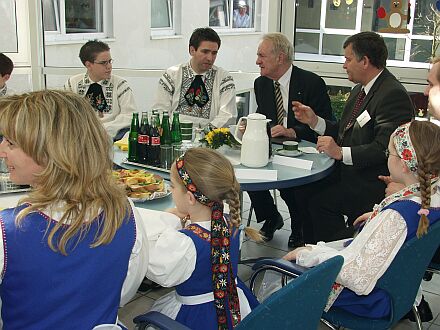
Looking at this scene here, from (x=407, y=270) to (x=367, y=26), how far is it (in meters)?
3.75

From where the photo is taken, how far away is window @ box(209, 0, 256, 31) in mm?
5978

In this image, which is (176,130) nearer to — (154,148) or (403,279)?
(154,148)

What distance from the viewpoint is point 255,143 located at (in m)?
2.74

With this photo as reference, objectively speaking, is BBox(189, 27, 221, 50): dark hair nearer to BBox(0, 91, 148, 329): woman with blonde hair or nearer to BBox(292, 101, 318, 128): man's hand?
BBox(292, 101, 318, 128): man's hand

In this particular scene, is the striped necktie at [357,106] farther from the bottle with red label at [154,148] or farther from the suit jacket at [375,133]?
the bottle with red label at [154,148]

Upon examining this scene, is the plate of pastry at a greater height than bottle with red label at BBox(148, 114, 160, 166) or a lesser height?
lesser

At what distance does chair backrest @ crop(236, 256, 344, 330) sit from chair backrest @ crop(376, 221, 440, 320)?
55 centimetres

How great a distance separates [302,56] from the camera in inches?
216

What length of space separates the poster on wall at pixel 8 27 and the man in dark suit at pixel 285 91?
300cm

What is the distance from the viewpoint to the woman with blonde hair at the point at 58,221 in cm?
127

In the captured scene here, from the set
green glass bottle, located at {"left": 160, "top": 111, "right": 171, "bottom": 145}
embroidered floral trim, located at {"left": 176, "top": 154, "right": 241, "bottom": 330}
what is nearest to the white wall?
green glass bottle, located at {"left": 160, "top": 111, "right": 171, "bottom": 145}

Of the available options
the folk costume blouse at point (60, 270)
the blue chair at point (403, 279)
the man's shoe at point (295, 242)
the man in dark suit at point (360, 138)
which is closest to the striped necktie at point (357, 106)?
the man in dark suit at point (360, 138)

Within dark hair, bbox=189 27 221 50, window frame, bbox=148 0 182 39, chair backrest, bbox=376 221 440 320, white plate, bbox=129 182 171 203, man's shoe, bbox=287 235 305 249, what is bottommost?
man's shoe, bbox=287 235 305 249

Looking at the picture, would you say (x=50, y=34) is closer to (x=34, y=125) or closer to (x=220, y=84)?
(x=220, y=84)
